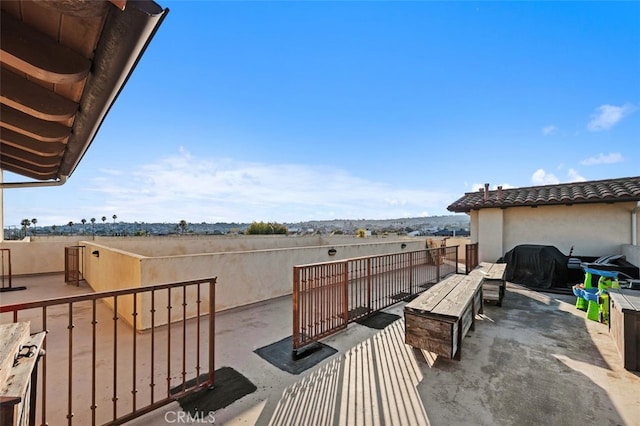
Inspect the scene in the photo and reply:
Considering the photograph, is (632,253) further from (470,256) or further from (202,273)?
(202,273)

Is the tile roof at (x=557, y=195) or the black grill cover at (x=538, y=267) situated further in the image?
the tile roof at (x=557, y=195)

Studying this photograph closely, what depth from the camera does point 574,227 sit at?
7270mm

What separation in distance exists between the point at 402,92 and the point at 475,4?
332 cm

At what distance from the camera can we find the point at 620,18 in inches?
214

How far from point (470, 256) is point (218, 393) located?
7.61 metres

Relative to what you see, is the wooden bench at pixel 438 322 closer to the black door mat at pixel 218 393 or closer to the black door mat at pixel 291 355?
the black door mat at pixel 291 355

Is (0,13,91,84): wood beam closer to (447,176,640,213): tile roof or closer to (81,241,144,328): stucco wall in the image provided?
(81,241,144,328): stucco wall

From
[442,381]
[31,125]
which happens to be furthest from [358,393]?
[31,125]

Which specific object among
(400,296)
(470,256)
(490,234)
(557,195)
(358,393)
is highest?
(557,195)

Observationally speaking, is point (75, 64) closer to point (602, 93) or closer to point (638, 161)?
point (602, 93)

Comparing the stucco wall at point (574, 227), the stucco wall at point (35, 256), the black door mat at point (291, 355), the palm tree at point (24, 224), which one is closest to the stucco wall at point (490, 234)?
the stucco wall at point (574, 227)

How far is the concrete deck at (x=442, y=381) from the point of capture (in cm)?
204

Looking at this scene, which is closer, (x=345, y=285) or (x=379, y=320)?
(x=345, y=285)

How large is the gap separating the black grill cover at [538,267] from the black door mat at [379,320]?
481cm
